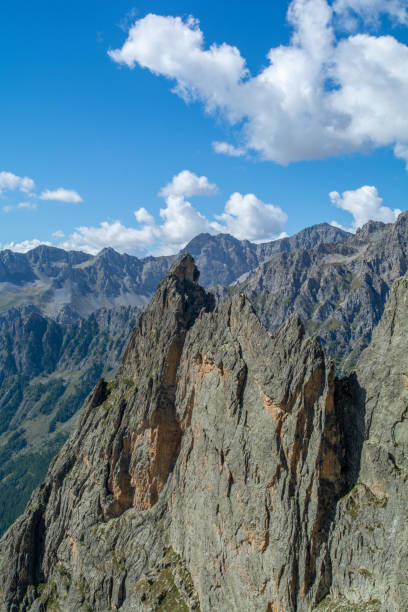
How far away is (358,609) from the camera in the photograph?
50.5 meters

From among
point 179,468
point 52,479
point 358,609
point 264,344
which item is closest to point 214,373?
point 264,344

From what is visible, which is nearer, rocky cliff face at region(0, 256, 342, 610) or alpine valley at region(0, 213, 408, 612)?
alpine valley at region(0, 213, 408, 612)

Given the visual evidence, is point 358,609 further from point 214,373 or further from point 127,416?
point 127,416

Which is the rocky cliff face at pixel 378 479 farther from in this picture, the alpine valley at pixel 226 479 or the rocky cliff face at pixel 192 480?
the rocky cliff face at pixel 192 480

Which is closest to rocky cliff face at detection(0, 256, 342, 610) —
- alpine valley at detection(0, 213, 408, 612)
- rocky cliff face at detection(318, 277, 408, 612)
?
alpine valley at detection(0, 213, 408, 612)

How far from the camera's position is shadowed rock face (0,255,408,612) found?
183 feet

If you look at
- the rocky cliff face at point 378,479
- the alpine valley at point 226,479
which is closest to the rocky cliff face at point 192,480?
the alpine valley at point 226,479

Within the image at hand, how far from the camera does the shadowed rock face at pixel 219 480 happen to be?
55.8 m

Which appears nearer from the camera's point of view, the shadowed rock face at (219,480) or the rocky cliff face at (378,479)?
the rocky cliff face at (378,479)

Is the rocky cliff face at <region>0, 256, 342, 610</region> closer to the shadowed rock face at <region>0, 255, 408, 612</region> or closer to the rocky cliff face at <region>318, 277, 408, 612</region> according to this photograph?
the shadowed rock face at <region>0, 255, 408, 612</region>

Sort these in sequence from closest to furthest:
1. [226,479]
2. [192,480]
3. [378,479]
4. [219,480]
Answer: [378,479] → [226,479] → [219,480] → [192,480]

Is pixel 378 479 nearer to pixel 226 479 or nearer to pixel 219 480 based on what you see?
pixel 226 479

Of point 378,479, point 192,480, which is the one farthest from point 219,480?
point 378,479

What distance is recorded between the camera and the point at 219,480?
235ft
